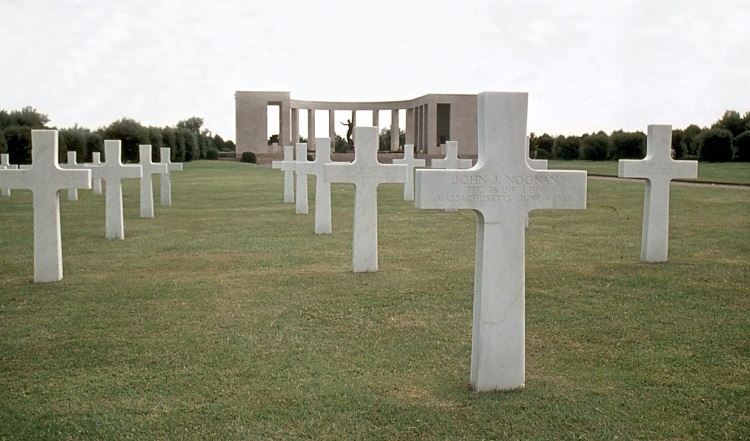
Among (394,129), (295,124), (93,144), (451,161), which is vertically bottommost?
(451,161)

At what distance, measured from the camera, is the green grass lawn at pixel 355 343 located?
4.08 m

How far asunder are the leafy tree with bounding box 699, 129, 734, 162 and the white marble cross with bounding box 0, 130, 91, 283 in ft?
118

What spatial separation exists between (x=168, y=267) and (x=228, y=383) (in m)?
4.51

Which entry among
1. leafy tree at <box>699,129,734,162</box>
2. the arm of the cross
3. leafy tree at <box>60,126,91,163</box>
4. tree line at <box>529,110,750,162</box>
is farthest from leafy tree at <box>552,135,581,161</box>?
the arm of the cross

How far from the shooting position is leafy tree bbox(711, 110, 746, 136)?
40906mm

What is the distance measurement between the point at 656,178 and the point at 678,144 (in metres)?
36.7

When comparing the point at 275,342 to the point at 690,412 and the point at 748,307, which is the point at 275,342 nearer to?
the point at 690,412

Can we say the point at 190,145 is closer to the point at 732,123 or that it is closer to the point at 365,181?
the point at 732,123

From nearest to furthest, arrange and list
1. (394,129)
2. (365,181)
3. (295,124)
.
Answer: (365,181) → (394,129) → (295,124)

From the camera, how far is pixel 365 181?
8.61 m

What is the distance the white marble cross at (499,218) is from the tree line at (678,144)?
2887cm

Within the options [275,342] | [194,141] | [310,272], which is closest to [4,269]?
[310,272]

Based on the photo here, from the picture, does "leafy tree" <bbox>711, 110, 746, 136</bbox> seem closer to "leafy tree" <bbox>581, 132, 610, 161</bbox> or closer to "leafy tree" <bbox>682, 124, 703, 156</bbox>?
"leafy tree" <bbox>682, 124, 703, 156</bbox>

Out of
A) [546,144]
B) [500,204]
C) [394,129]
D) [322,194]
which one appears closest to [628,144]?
[546,144]
